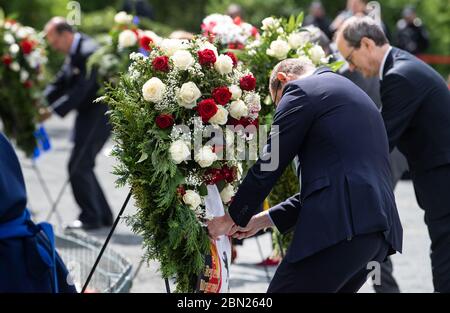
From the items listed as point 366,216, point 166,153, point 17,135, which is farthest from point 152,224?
point 17,135

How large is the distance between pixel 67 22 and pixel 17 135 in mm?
1481

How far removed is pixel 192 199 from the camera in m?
4.88

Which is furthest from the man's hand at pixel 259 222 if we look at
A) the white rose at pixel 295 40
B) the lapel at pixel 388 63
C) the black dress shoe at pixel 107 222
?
the black dress shoe at pixel 107 222

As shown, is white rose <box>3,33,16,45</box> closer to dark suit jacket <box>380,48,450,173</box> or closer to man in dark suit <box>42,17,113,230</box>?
man in dark suit <box>42,17,113,230</box>

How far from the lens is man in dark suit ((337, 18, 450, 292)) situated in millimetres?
5621

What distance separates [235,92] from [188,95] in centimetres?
33

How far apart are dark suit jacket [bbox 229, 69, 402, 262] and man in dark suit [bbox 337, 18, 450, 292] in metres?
1.29

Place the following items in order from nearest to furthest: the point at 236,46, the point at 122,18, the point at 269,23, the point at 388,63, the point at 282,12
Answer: the point at 388,63
the point at 269,23
the point at 236,46
the point at 122,18
the point at 282,12

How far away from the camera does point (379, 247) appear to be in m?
4.28

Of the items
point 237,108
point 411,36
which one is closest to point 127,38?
point 237,108

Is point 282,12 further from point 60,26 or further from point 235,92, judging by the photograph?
point 235,92
